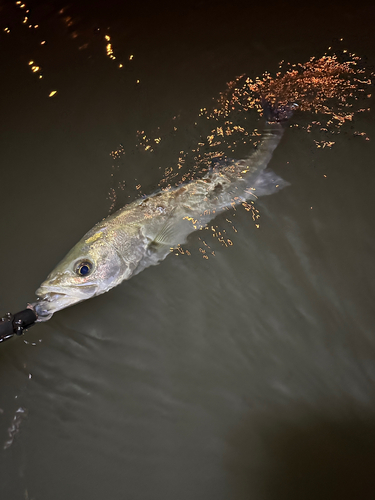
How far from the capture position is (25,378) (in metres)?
2.22

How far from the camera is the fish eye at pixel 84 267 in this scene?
2023 millimetres

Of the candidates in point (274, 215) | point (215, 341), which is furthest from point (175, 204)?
point (215, 341)

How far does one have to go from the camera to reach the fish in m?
2.01

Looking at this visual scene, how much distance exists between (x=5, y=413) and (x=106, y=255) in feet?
4.52

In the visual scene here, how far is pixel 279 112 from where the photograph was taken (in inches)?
101

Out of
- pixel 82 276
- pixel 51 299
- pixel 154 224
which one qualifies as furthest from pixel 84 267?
pixel 154 224

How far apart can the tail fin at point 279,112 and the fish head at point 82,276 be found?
1716 mm

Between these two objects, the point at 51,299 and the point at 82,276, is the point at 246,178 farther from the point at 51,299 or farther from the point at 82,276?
the point at 51,299

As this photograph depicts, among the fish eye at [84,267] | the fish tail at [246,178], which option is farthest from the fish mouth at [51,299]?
the fish tail at [246,178]

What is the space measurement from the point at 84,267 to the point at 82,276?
6 cm

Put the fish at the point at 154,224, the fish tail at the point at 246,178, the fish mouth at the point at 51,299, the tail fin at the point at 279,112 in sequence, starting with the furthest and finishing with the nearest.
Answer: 1. the tail fin at the point at 279,112
2. the fish tail at the point at 246,178
3. the fish at the point at 154,224
4. the fish mouth at the point at 51,299

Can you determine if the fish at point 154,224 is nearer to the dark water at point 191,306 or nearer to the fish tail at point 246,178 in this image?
the fish tail at point 246,178

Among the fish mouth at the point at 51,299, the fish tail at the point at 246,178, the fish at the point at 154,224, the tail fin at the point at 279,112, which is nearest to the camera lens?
the fish mouth at the point at 51,299

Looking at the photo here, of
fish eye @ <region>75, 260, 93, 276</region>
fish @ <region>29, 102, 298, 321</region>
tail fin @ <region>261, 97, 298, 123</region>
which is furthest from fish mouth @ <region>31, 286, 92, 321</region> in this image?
tail fin @ <region>261, 97, 298, 123</region>
